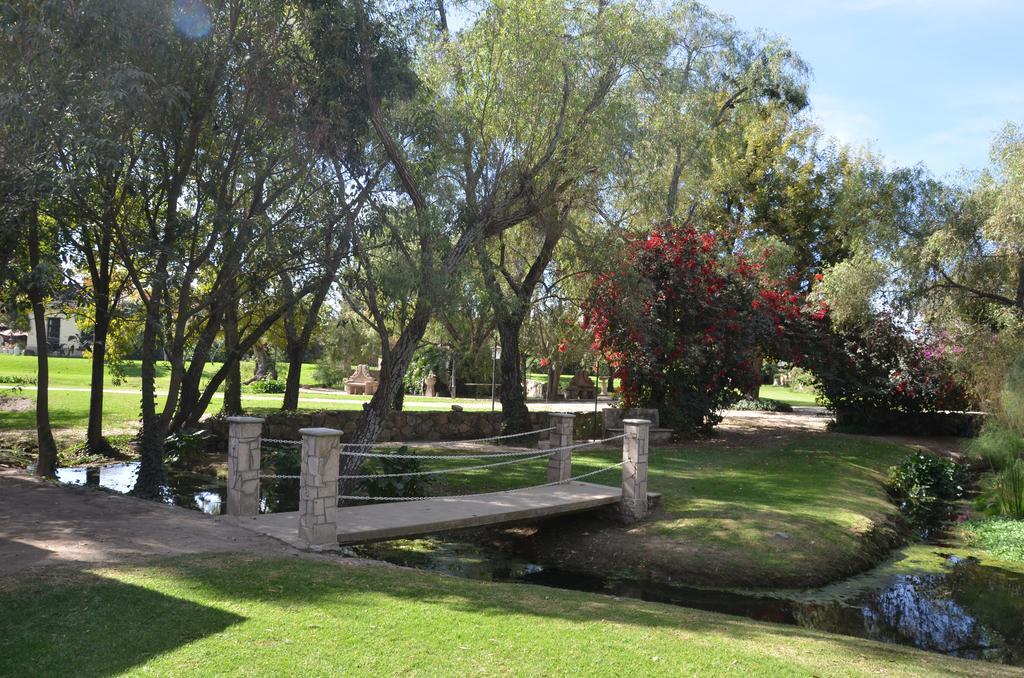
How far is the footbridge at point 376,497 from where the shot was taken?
311 inches

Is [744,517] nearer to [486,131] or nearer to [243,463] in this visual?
[243,463]

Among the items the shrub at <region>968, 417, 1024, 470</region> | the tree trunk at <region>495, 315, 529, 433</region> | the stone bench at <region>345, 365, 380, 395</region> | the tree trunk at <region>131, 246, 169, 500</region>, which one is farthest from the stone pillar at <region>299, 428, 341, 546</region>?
the stone bench at <region>345, 365, 380, 395</region>

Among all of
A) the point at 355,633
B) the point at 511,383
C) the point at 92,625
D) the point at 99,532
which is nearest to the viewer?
the point at 92,625

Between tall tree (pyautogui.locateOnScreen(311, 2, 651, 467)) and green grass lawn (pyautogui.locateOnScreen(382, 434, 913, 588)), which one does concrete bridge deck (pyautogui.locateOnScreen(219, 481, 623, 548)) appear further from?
tall tree (pyautogui.locateOnScreen(311, 2, 651, 467))

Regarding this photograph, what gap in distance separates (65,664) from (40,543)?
3.16 meters

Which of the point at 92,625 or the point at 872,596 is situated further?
the point at 872,596

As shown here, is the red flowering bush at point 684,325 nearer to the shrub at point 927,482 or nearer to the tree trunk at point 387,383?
the shrub at point 927,482

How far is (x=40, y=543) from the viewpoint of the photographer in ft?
24.1

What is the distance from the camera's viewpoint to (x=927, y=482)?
16.0m

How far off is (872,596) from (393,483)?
656cm

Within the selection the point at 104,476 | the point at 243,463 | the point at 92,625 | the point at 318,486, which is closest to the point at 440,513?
the point at 318,486

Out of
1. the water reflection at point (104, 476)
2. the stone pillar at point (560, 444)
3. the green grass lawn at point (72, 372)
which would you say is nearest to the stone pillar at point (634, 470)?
the stone pillar at point (560, 444)

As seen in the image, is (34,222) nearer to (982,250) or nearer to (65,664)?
(65,664)

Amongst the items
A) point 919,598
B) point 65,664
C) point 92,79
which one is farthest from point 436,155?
point 65,664
